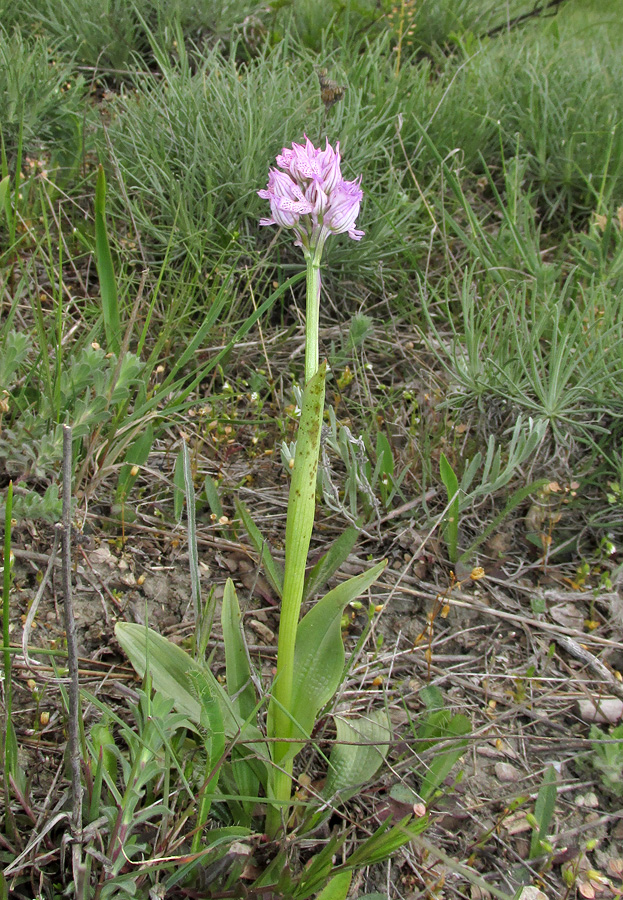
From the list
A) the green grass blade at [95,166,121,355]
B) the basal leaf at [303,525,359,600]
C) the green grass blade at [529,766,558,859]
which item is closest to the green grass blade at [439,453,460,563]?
the basal leaf at [303,525,359,600]

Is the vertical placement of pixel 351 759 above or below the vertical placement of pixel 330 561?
below

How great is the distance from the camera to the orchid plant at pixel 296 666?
43.0 inches

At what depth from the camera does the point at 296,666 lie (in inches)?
52.2

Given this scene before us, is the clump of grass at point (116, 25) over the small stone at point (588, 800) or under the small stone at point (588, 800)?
over

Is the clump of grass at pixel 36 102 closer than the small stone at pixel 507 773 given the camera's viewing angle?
No

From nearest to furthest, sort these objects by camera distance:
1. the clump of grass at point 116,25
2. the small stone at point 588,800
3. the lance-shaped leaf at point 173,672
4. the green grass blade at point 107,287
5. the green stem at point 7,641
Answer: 1. the green stem at point 7,641
2. the lance-shaped leaf at point 173,672
3. the small stone at point 588,800
4. the green grass blade at point 107,287
5. the clump of grass at point 116,25

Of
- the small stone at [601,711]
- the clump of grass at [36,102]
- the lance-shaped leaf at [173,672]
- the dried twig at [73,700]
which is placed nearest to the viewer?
the dried twig at [73,700]

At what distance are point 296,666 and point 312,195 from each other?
857mm

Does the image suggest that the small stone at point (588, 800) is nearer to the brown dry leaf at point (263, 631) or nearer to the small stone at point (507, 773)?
the small stone at point (507, 773)

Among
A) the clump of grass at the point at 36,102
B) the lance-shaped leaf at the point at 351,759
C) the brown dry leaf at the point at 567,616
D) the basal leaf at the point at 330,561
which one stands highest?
the clump of grass at the point at 36,102

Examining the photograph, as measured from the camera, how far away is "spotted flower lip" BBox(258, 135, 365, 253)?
1109 mm

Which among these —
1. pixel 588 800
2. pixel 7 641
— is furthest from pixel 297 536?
pixel 588 800

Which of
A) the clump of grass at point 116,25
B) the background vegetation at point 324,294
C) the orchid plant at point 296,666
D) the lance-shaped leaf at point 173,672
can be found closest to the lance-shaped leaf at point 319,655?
the orchid plant at point 296,666

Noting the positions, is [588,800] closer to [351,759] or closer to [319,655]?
[351,759]
